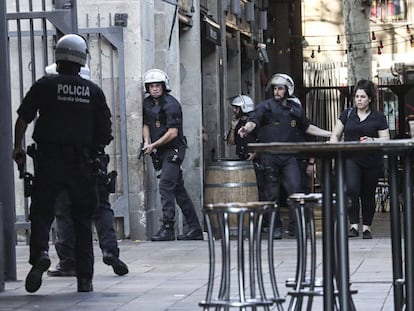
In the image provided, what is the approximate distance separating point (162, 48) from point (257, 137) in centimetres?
229

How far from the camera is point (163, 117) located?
15.5 m

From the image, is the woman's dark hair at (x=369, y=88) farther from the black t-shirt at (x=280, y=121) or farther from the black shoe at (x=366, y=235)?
the black shoe at (x=366, y=235)

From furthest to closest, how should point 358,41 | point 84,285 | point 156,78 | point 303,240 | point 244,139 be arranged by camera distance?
point 358,41 < point 244,139 < point 156,78 < point 84,285 < point 303,240

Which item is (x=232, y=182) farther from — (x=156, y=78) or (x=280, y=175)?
(x=156, y=78)

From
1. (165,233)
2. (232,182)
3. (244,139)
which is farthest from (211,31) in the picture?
(165,233)

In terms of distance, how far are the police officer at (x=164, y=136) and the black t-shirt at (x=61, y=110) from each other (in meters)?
5.43

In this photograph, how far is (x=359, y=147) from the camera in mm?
6516

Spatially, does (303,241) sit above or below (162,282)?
above

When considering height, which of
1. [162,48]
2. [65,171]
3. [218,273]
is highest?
[162,48]

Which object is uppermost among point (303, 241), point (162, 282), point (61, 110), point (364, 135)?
point (61, 110)

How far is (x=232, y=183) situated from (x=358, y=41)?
43.2ft

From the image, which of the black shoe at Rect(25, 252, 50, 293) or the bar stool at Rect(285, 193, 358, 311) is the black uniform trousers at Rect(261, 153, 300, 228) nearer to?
the black shoe at Rect(25, 252, 50, 293)

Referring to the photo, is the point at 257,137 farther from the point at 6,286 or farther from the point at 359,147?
the point at 359,147

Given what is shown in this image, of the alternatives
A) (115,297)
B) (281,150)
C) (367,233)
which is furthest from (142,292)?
(367,233)
